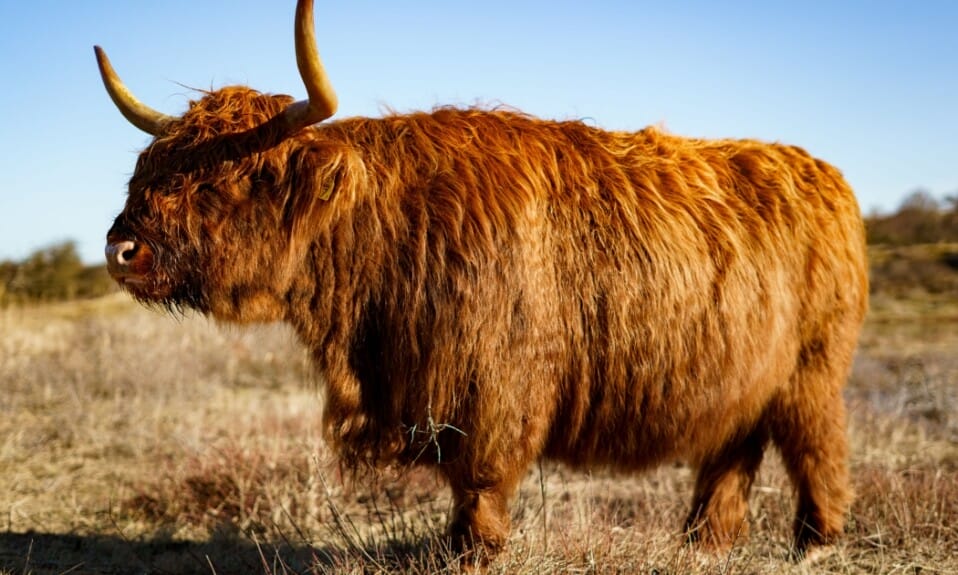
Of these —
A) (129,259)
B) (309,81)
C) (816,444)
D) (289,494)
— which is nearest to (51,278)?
(289,494)

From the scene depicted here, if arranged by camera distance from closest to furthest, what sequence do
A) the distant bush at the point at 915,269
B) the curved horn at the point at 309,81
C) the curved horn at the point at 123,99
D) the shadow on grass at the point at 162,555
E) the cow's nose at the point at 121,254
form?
the curved horn at the point at 309,81
the cow's nose at the point at 121,254
the curved horn at the point at 123,99
the shadow on grass at the point at 162,555
the distant bush at the point at 915,269

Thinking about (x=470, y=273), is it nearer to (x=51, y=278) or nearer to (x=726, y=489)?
(x=726, y=489)

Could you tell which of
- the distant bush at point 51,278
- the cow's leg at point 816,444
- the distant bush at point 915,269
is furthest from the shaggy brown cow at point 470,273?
the distant bush at point 915,269

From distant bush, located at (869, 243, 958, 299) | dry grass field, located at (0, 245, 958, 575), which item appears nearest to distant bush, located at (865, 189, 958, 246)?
distant bush, located at (869, 243, 958, 299)

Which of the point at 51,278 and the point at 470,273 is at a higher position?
the point at 470,273

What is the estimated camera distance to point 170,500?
18.2ft

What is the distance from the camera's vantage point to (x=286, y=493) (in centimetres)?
541

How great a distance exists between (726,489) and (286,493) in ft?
9.29

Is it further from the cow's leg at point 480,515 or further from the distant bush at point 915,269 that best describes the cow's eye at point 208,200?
the distant bush at point 915,269

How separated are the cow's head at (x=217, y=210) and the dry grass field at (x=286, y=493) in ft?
1.65

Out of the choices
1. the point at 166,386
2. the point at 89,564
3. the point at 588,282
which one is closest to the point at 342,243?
the point at 588,282

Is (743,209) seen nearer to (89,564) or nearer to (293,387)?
(89,564)

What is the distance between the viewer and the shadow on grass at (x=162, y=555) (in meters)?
4.04

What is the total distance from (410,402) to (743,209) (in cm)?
207
